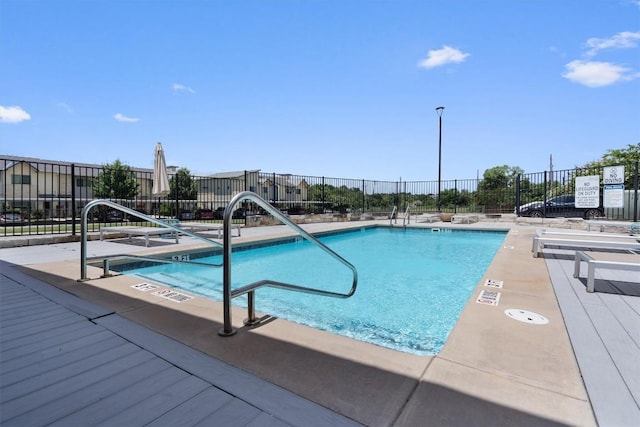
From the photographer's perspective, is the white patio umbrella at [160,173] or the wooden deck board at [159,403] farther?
the white patio umbrella at [160,173]

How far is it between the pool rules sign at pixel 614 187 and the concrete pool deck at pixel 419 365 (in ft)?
35.3

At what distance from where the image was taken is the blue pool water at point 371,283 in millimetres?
3416

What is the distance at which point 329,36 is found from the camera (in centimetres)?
925

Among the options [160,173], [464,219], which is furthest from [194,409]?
Result: [464,219]

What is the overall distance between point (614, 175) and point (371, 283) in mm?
11255

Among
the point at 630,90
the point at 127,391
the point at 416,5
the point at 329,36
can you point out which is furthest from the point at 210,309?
the point at 630,90

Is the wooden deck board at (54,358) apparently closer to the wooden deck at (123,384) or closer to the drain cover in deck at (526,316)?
the wooden deck at (123,384)

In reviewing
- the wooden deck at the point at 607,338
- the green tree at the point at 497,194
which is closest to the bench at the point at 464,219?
the green tree at the point at 497,194

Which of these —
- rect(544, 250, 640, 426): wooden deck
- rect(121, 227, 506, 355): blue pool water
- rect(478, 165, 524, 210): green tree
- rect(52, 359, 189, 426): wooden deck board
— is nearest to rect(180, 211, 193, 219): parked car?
rect(121, 227, 506, 355): blue pool water

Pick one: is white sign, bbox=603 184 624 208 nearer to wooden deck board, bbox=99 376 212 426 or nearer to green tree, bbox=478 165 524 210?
green tree, bbox=478 165 524 210

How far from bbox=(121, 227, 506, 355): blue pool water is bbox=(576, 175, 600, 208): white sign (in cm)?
481

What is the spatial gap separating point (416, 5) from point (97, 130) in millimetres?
21994

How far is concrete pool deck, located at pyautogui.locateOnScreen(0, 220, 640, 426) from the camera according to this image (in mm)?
1407

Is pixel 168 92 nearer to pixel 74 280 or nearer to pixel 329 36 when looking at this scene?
pixel 329 36
